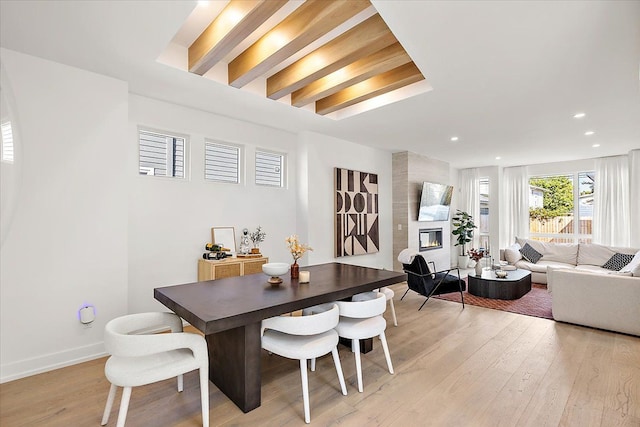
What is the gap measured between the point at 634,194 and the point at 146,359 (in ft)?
27.7

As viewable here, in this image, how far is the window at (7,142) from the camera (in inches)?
97.7

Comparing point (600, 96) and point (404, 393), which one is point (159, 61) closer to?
point (404, 393)

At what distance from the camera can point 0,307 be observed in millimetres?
2494

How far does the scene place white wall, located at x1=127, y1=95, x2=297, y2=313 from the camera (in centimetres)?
346

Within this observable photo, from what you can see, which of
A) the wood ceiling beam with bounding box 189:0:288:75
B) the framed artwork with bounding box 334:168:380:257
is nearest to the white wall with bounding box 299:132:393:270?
the framed artwork with bounding box 334:168:380:257

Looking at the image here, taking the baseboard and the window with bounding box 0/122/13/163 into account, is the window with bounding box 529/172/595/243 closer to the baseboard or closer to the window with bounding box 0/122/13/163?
the baseboard

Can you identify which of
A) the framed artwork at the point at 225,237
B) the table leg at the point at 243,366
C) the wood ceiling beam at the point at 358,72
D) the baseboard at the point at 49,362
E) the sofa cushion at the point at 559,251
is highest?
the wood ceiling beam at the point at 358,72

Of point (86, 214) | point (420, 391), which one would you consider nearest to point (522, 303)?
point (420, 391)

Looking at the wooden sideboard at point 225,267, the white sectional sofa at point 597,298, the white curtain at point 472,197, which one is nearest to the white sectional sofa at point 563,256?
the white curtain at point 472,197

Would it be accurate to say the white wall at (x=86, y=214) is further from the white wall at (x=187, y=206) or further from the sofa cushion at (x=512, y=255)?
the sofa cushion at (x=512, y=255)

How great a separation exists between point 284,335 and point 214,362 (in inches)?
25.9

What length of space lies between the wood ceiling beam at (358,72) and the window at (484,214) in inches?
260

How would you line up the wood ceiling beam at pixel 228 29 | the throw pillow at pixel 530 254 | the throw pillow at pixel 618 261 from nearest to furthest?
the wood ceiling beam at pixel 228 29
the throw pillow at pixel 618 261
the throw pillow at pixel 530 254

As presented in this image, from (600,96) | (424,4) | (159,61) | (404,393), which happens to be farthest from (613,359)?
(159,61)
